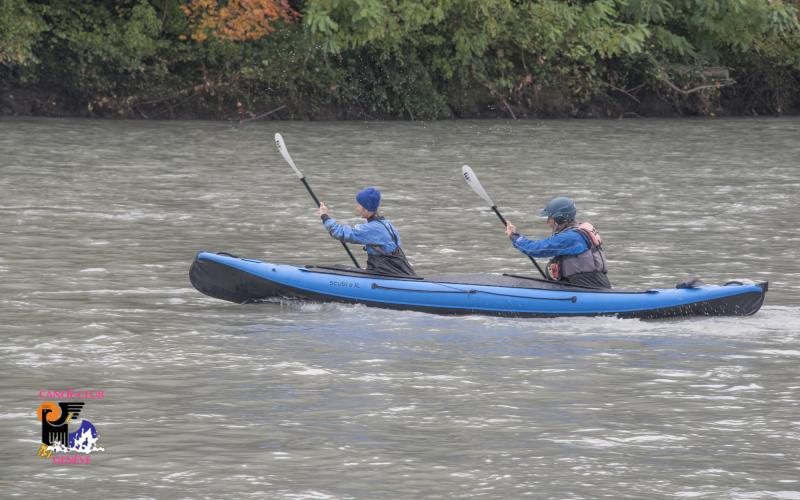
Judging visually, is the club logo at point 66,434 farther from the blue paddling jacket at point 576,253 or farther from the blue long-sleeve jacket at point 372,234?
the blue paddling jacket at point 576,253

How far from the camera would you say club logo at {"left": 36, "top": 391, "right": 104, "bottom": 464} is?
8031 mm

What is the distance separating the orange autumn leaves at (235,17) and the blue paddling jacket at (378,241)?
19680 millimetres

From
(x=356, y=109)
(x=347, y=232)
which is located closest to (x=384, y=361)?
(x=347, y=232)

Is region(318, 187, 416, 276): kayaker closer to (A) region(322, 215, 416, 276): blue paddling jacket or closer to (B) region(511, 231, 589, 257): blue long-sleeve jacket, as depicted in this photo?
(A) region(322, 215, 416, 276): blue paddling jacket

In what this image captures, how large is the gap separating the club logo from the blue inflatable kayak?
11.4ft

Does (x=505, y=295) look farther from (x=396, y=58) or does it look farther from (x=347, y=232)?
(x=396, y=58)

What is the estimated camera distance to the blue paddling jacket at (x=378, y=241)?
12.4 meters

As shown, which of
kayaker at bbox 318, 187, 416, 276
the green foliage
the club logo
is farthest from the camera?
the green foliage

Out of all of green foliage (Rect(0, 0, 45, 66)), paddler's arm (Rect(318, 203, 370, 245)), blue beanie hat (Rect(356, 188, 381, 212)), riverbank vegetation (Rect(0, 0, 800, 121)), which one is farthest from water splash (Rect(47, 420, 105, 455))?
green foliage (Rect(0, 0, 45, 66))

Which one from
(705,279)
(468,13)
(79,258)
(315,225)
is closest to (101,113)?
(468,13)

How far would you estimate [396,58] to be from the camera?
33.5 metres

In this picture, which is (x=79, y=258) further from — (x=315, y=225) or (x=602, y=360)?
(x=602, y=360)

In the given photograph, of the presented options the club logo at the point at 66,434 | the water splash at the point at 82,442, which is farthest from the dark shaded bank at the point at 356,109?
the water splash at the point at 82,442

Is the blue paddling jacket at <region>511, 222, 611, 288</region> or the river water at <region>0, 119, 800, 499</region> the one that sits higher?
the blue paddling jacket at <region>511, 222, 611, 288</region>
